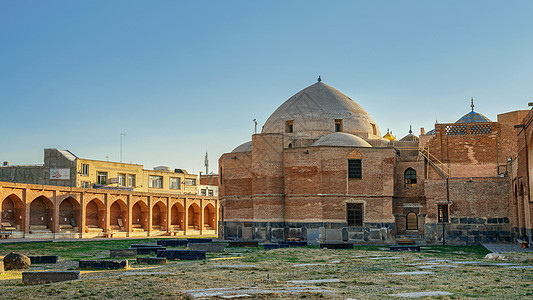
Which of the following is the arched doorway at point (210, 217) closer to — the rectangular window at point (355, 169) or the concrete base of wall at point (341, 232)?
the concrete base of wall at point (341, 232)

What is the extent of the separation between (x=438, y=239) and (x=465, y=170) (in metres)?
6.27

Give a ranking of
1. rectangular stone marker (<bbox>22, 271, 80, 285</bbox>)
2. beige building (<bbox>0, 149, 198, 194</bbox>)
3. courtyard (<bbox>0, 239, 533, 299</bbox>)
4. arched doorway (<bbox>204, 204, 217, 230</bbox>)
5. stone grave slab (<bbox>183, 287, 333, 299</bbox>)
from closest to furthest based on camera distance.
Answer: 1. stone grave slab (<bbox>183, 287, 333, 299</bbox>)
2. courtyard (<bbox>0, 239, 533, 299</bbox>)
3. rectangular stone marker (<bbox>22, 271, 80, 285</bbox>)
4. beige building (<bbox>0, 149, 198, 194</bbox>)
5. arched doorway (<bbox>204, 204, 217, 230</bbox>)

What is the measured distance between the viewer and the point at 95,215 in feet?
166

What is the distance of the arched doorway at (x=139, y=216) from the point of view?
54.9 m

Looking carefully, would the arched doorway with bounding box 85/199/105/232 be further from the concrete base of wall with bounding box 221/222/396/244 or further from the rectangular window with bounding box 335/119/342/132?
the rectangular window with bounding box 335/119/342/132

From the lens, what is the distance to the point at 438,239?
102 ft

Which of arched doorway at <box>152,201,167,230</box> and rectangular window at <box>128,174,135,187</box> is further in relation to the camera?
rectangular window at <box>128,174,135,187</box>

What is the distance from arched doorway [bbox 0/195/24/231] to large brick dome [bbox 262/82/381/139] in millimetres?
19481

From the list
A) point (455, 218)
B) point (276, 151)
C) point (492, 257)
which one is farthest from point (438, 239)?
point (492, 257)

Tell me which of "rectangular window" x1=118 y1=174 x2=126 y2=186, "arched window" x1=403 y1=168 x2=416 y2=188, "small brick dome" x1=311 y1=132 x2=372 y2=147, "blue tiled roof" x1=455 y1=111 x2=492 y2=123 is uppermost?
"blue tiled roof" x1=455 y1=111 x2=492 y2=123

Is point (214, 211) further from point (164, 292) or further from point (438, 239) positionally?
point (164, 292)

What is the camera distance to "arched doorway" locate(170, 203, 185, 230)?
60219 mm

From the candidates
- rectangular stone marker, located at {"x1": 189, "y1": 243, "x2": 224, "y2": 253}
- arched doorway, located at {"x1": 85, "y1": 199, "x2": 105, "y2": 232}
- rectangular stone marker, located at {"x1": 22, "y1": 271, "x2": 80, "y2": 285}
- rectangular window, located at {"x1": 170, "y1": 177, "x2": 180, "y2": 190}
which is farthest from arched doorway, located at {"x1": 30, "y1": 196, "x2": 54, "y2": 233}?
rectangular stone marker, located at {"x1": 22, "y1": 271, "x2": 80, "y2": 285}

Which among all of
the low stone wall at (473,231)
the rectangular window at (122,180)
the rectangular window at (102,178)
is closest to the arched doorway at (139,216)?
the rectangular window at (102,178)
